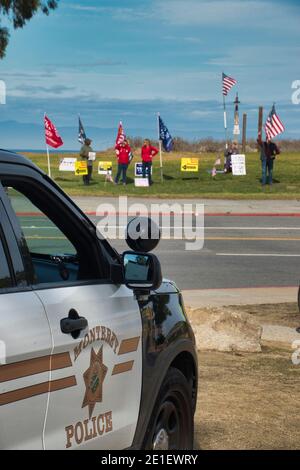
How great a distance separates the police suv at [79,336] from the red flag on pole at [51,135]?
120ft

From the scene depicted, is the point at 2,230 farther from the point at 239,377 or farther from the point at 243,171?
the point at 243,171

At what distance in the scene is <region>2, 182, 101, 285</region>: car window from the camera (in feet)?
12.9

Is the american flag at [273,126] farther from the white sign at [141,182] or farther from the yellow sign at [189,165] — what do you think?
the white sign at [141,182]

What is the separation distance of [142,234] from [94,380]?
865 mm

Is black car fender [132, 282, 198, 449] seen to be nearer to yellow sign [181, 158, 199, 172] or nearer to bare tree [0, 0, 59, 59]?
bare tree [0, 0, 59, 59]

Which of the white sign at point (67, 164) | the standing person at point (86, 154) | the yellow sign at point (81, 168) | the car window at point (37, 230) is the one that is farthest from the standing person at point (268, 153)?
the car window at point (37, 230)

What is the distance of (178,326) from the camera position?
4.81 m

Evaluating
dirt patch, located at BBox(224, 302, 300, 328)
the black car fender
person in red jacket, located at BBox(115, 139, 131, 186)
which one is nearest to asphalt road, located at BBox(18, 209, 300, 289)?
dirt patch, located at BBox(224, 302, 300, 328)

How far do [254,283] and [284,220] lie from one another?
1290cm

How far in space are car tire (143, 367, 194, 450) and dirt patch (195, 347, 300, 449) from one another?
3.93ft

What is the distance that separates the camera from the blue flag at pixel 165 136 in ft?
137

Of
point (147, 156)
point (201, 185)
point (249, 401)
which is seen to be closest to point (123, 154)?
point (147, 156)

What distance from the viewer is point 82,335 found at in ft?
12.2

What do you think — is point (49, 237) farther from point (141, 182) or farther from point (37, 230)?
point (141, 182)
